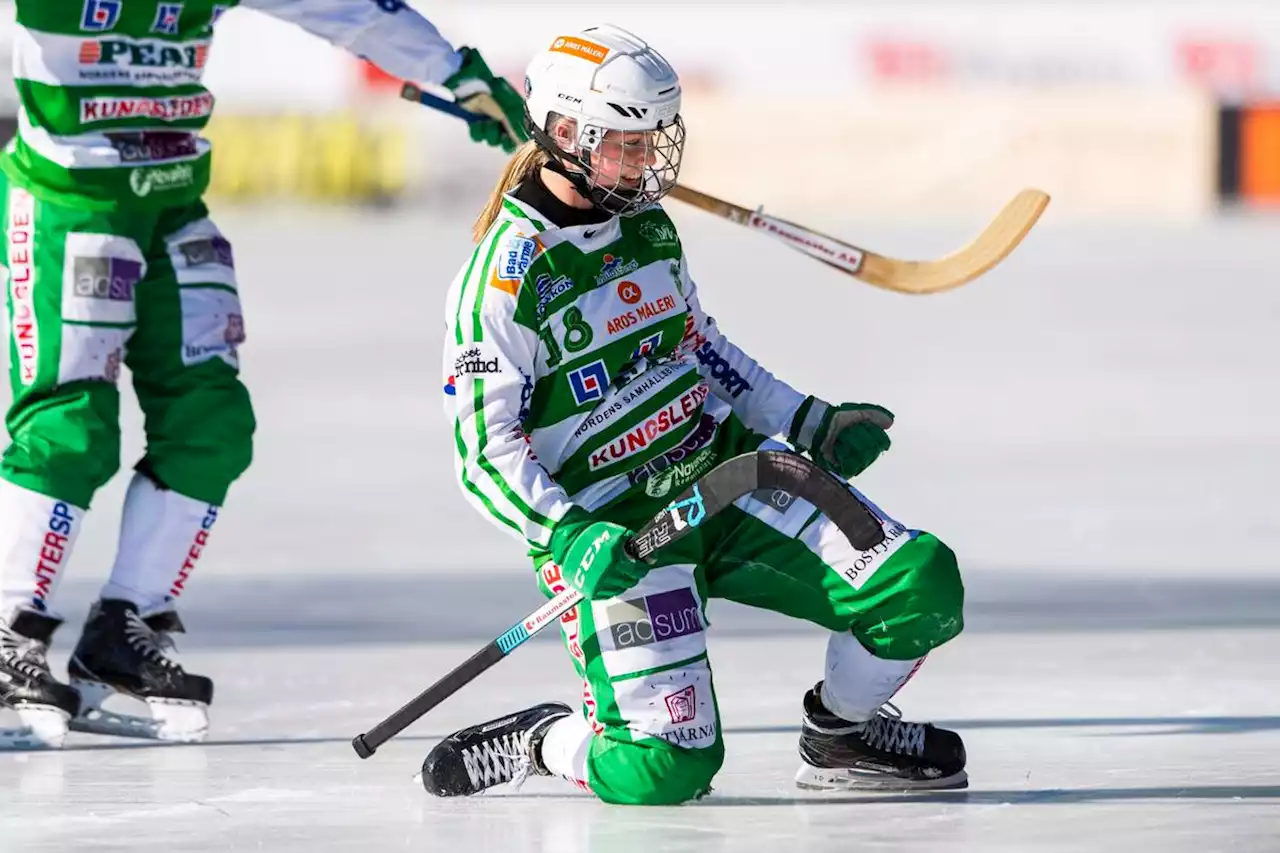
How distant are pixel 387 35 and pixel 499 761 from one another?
1.73m

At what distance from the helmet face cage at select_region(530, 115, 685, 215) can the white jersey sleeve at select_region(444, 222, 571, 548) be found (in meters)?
0.22

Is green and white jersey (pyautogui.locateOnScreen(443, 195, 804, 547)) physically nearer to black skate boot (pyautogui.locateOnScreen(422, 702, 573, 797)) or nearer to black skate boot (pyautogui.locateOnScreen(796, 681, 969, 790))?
black skate boot (pyautogui.locateOnScreen(422, 702, 573, 797))

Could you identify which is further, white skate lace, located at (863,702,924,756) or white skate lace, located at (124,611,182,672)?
white skate lace, located at (124,611,182,672)

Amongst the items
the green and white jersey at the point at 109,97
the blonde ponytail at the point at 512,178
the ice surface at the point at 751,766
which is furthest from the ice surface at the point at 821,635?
the green and white jersey at the point at 109,97

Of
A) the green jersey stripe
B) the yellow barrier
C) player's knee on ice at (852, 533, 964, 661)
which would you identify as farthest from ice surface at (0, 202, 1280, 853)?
the yellow barrier

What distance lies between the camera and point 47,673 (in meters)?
4.95

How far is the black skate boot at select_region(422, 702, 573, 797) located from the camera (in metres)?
4.39

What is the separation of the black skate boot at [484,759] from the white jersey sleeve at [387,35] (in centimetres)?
160

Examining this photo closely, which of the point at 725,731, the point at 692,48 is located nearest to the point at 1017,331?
the point at 725,731

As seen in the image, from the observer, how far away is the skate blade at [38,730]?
4887 millimetres

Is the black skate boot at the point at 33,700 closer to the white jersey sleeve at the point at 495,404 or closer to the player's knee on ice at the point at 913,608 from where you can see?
the white jersey sleeve at the point at 495,404

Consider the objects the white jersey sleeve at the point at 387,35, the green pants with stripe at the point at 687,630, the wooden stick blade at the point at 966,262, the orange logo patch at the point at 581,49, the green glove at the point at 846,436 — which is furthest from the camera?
the white jersey sleeve at the point at 387,35

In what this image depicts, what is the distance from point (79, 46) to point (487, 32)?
2215 centimetres

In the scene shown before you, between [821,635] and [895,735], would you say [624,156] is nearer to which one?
[895,735]
